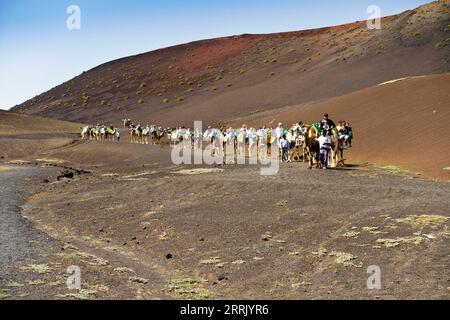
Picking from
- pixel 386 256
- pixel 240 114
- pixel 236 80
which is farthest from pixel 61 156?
pixel 236 80

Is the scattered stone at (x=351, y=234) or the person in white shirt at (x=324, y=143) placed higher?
the person in white shirt at (x=324, y=143)

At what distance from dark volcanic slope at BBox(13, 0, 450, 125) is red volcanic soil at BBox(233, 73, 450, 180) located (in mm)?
29849

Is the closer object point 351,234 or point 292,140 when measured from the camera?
point 351,234

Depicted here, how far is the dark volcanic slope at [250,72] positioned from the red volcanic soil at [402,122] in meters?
29.8

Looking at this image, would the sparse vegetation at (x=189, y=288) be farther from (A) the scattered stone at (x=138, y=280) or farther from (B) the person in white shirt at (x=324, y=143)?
(B) the person in white shirt at (x=324, y=143)

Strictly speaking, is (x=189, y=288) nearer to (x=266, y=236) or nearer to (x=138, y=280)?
(x=138, y=280)

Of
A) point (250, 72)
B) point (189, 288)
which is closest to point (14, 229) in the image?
point (189, 288)

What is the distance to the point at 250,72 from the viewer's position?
114 meters

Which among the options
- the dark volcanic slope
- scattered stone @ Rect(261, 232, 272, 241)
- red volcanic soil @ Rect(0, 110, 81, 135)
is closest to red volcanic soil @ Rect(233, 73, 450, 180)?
scattered stone @ Rect(261, 232, 272, 241)

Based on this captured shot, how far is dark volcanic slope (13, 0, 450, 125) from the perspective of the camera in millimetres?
87875

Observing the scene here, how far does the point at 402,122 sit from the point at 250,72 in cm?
7477

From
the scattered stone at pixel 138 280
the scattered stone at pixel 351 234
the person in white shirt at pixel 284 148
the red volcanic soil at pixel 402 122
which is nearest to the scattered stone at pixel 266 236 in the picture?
the scattered stone at pixel 351 234

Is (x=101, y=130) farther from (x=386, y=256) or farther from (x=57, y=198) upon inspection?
(x=386, y=256)

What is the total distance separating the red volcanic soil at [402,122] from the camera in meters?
32.5
